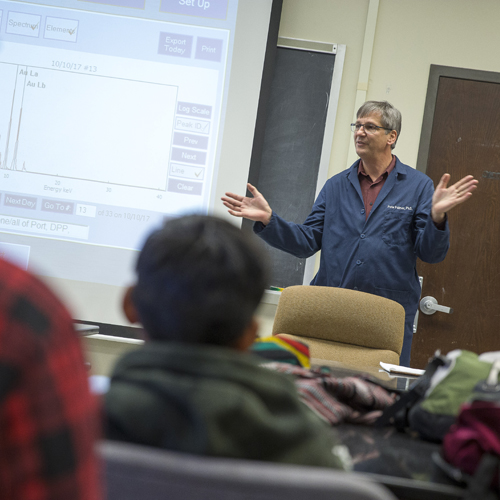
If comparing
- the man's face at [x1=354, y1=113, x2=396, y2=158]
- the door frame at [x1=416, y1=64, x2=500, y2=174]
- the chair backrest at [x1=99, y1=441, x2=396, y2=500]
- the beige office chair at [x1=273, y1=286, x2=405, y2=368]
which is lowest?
the beige office chair at [x1=273, y1=286, x2=405, y2=368]

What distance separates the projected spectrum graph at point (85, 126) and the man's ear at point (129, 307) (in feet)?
6.78

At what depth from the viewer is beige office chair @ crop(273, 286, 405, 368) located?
202 cm

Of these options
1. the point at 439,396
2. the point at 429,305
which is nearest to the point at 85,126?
the point at 429,305

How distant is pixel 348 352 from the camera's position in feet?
6.59

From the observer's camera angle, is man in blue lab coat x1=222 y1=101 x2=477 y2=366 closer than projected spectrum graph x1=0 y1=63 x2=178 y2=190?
Yes

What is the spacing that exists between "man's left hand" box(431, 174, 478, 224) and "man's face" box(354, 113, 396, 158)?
0.47 m

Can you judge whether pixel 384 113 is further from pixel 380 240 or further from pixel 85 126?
pixel 85 126

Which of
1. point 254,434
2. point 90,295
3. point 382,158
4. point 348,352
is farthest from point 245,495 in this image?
point 90,295

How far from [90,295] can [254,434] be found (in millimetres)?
2418

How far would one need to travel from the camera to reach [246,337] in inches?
26.9

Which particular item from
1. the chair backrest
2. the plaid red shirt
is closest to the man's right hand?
the chair backrest

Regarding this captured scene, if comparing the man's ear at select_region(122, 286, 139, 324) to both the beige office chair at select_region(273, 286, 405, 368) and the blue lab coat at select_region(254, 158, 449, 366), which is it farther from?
the blue lab coat at select_region(254, 158, 449, 366)

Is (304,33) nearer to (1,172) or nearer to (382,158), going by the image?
(382,158)

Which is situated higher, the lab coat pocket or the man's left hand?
the man's left hand
